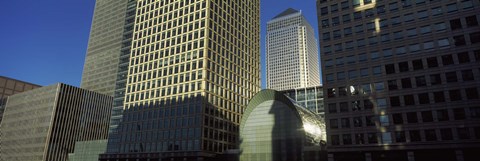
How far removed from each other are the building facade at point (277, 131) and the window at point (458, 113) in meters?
29.4

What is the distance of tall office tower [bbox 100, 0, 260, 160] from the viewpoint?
304ft

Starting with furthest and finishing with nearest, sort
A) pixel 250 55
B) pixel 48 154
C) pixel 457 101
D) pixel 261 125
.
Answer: pixel 48 154
pixel 250 55
pixel 261 125
pixel 457 101

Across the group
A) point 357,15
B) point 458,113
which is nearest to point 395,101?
point 458,113

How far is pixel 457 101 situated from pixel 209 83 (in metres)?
58.4

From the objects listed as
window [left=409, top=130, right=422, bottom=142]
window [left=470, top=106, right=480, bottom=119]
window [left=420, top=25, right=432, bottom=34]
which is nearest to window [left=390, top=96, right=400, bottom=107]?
window [left=409, top=130, right=422, bottom=142]

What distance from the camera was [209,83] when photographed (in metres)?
95.3

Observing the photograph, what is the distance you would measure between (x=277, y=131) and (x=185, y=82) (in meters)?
30.7

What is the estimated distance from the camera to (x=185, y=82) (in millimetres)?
97062

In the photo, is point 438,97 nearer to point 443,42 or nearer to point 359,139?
point 443,42

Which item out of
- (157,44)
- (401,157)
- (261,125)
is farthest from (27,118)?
(401,157)

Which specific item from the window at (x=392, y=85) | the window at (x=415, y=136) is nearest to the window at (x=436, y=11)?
the window at (x=392, y=85)

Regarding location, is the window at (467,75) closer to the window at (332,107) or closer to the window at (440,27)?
the window at (440,27)

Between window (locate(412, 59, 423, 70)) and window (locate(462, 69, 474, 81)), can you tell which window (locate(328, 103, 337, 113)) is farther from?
window (locate(462, 69, 474, 81))

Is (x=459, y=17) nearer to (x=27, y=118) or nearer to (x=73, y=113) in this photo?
(x=73, y=113)
